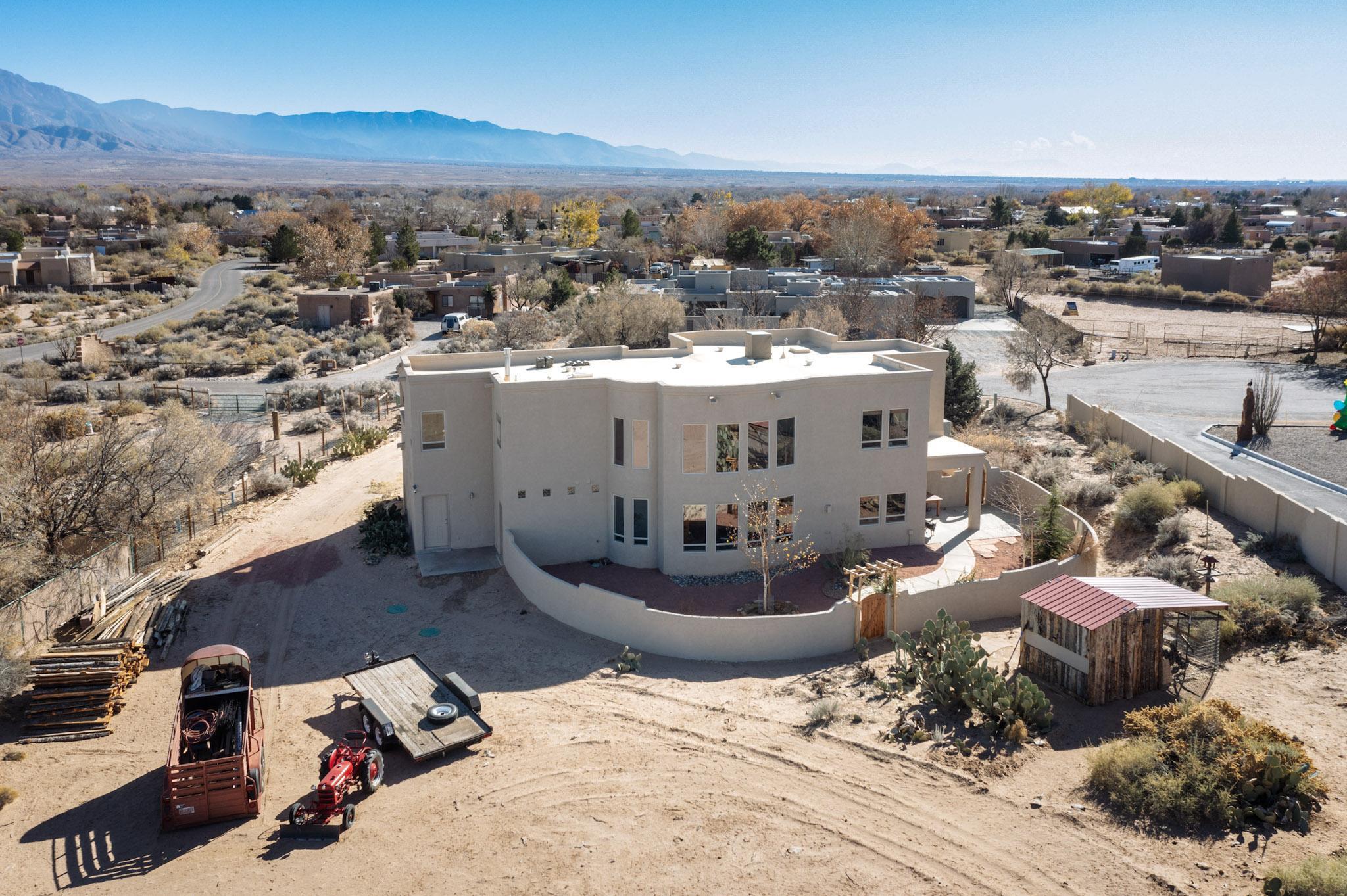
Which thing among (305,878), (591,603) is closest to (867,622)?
(591,603)

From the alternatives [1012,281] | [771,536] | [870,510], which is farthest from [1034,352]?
[1012,281]

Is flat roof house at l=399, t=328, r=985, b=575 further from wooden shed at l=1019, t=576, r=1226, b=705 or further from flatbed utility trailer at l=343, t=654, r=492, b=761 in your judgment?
wooden shed at l=1019, t=576, r=1226, b=705

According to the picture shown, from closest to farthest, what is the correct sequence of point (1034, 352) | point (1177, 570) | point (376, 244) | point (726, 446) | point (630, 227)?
point (1177, 570), point (726, 446), point (1034, 352), point (630, 227), point (376, 244)

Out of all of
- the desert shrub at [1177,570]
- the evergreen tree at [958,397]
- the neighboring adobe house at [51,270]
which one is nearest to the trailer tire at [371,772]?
the desert shrub at [1177,570]

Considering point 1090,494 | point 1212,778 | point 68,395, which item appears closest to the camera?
point 1212,778

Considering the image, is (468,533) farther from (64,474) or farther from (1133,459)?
(1133,459)

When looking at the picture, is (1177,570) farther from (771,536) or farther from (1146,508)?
(771,536)
